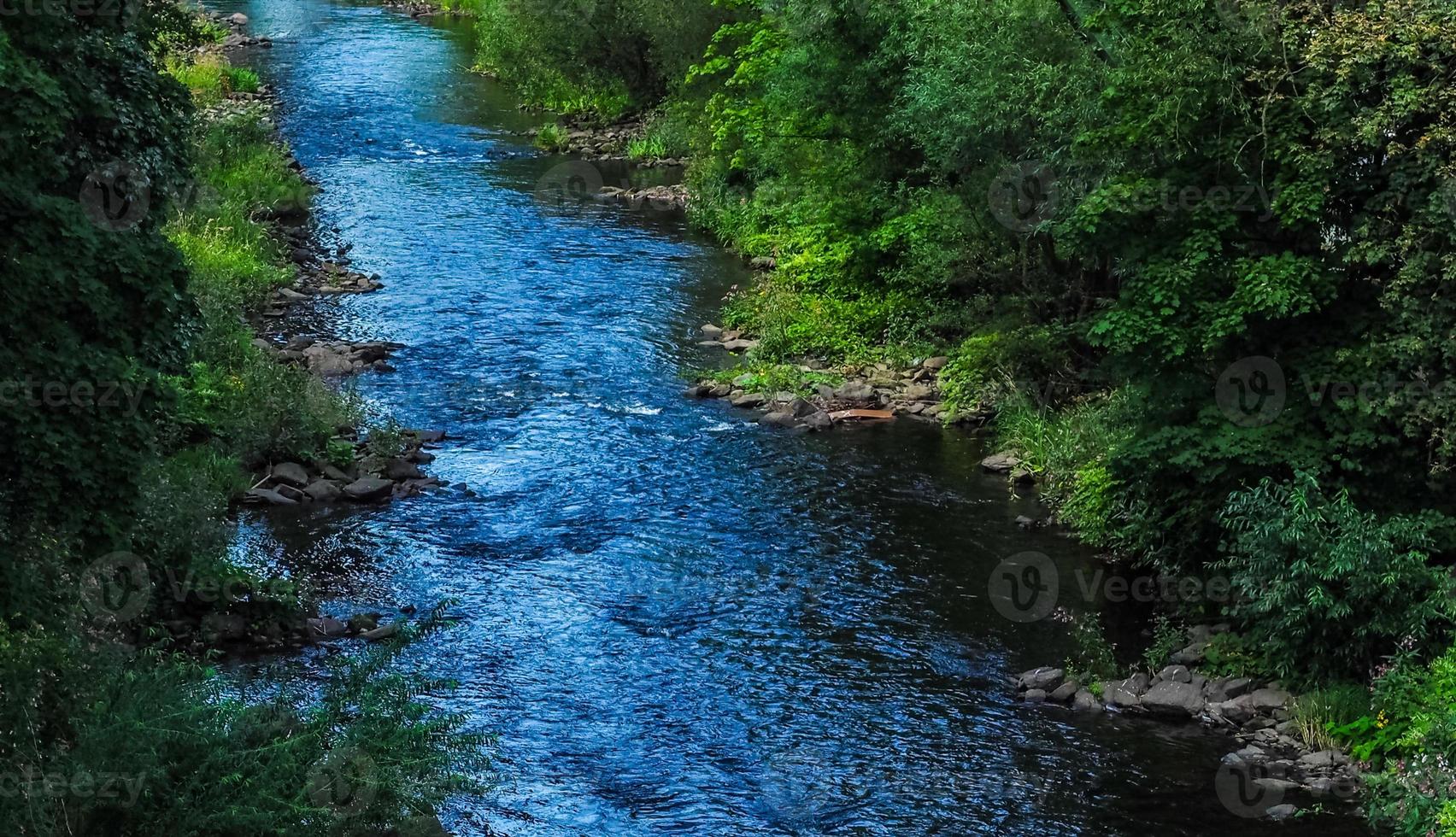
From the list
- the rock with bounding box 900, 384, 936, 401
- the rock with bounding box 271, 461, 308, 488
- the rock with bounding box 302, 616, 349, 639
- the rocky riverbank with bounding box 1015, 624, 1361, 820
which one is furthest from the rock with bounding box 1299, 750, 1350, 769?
the rock with bounding box 271, 461, 308, 488

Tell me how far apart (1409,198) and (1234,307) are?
5.99ft

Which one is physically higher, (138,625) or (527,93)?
(527,93)

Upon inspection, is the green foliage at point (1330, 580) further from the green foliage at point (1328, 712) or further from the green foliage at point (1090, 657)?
the green foliage at point (1090, 657)

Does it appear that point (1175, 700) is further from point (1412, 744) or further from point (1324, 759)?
point (1412, 744)

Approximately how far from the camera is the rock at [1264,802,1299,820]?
1220cm

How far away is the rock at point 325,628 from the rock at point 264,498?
369 cm

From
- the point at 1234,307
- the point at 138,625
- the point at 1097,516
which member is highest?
the point at 1234,307

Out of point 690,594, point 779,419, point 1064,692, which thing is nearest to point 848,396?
point 779,419

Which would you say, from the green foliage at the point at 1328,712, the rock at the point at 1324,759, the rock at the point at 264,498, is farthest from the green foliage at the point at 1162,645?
the rock at the point at 264,498

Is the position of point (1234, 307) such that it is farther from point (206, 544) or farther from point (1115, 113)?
point (206, 544)

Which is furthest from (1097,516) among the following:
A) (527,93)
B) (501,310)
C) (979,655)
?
(527,93)

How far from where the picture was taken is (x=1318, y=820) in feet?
39.8

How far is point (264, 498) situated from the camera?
60.8 ft

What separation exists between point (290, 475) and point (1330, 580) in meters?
12.6
